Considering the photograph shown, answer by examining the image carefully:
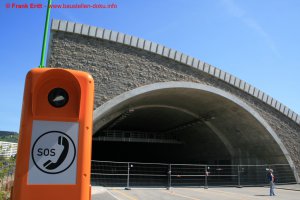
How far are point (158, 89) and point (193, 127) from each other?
362 inches

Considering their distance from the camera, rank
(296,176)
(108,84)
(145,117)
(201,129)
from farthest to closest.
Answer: (145,117) < (201,129) < (296,176) < (108,84)

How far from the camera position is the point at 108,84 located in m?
15.1

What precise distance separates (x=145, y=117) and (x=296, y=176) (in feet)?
40.1

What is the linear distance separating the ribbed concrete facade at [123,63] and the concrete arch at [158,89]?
282 millimetres

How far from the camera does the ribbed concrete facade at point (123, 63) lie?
14727mm

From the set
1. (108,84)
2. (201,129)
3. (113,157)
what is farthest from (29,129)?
(113,157)

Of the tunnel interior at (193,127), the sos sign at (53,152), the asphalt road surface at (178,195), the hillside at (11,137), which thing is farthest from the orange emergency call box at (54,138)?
the tunnel interior at (193,127)

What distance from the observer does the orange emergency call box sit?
222 cm

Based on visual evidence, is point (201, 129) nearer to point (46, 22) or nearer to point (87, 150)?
point (46, 22)

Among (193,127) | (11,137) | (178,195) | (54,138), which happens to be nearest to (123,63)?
(178,195)

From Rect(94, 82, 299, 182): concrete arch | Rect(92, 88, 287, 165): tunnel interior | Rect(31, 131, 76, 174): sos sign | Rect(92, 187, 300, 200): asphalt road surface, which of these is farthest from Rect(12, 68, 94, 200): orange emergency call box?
Rect(92, 88, 287, 165): tunnel interior

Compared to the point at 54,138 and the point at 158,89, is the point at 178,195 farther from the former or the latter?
the point at 54,138

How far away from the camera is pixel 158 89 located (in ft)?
53.2

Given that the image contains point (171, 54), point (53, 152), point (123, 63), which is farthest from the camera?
point (171, 54)
